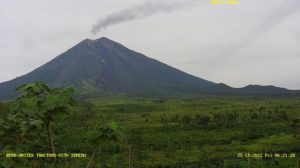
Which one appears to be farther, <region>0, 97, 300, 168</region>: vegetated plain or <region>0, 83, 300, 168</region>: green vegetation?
<region>0, 97, 300, 168</region>: vegetated plain

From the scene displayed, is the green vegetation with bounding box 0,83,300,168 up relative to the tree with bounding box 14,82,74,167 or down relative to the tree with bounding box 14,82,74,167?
down

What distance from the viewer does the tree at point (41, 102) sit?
336 inches

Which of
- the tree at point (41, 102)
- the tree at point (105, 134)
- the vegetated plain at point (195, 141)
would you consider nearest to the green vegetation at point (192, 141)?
the vegetated plain at point (195, 141)

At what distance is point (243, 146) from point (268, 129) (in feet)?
86.5

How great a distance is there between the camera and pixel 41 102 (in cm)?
877

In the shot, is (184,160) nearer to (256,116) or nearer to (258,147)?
(258,147)

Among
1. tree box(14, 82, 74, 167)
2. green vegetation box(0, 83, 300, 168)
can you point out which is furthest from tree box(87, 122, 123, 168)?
green vegetation box(0, 83, 300, 168)

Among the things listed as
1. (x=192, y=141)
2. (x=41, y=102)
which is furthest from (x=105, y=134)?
(x=192, y=141)

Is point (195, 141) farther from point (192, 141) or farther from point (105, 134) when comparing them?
point (105, 134)

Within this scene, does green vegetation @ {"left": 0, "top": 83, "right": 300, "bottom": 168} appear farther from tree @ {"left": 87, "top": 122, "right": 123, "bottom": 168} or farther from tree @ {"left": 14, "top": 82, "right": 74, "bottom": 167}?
tree @ {"left": 14, "top": 82, "right": 74, "bottom": 167}

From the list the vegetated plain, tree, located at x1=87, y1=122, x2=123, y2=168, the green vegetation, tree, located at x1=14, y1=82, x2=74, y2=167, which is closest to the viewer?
tree, located at x1=14, y1=82, x2=74, y2=167

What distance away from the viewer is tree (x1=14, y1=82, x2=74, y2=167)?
8.55 m

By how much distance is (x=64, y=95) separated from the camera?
8969mm

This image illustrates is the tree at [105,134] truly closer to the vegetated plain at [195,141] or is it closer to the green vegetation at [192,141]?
the green vegetation at [192,141]
